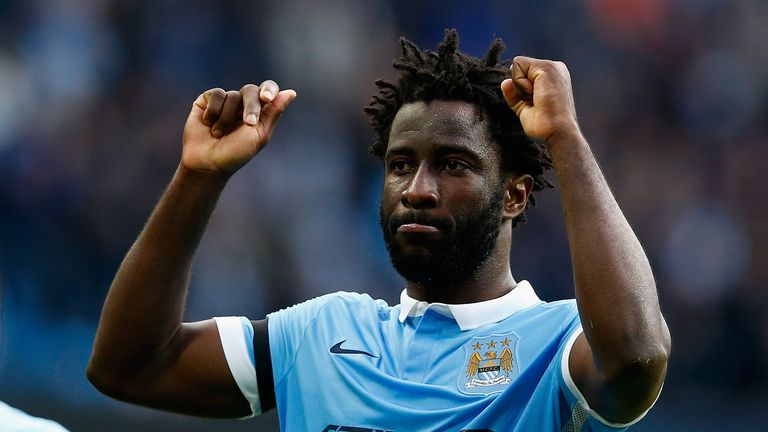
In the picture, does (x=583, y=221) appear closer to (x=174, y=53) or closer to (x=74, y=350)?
(x=74, y=350)

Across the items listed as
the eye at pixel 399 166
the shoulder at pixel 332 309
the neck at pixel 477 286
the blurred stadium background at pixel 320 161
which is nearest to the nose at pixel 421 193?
the eye at pixel 399 166

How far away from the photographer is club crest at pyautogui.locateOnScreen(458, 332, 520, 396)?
150 inches

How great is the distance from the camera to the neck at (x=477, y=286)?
419 centimetres

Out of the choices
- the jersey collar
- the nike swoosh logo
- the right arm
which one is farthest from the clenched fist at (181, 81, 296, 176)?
the jersey collar

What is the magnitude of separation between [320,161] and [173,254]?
207 inches

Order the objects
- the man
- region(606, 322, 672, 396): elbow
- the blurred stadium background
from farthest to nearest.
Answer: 1. the blurred stadium background
2. the man
3. region(606, 322, 672, 396): elbow

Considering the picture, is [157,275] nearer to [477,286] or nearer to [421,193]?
[421,193]

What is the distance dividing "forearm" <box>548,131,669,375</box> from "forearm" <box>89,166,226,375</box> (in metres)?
1.18

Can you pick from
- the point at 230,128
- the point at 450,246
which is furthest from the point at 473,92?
the point at 230,128

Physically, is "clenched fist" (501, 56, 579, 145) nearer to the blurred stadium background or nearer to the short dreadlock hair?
the short dreadlock hair

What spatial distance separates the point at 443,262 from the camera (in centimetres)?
407

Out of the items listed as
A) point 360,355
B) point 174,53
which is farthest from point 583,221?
point 174,53

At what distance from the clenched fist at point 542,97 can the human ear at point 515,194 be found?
1.81 ft

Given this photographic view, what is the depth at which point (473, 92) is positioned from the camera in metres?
4.25
